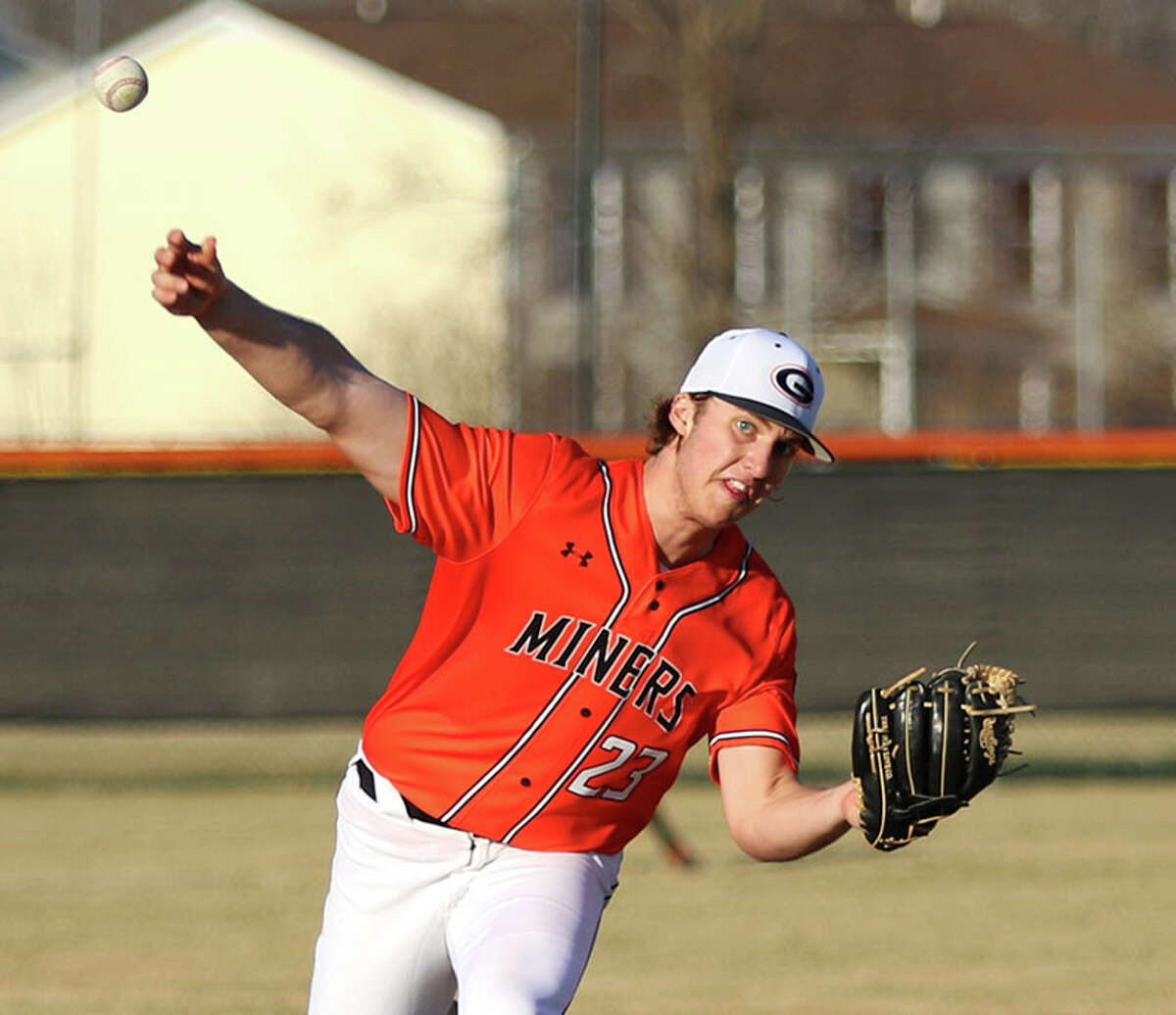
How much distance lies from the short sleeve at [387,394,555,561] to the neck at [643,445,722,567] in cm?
21

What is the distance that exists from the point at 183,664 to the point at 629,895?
3.96 m

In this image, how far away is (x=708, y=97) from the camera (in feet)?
93.4

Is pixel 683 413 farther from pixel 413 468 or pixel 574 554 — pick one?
pixel 413 468

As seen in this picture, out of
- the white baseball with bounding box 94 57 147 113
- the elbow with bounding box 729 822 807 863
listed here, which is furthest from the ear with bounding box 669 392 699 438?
the white baseball with bounding box 94 57 147 113

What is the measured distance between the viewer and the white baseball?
4.60 metres

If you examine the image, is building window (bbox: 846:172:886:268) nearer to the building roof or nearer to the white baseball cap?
the building roof

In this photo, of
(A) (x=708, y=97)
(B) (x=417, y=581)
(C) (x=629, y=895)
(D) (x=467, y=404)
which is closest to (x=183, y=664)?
(B) (x=417, y=581)

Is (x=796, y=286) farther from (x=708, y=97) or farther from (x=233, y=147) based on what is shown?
(x=233, y=147)

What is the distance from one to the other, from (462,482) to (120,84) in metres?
1.22

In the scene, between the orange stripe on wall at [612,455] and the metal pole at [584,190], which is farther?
the metal pole at [584,190]

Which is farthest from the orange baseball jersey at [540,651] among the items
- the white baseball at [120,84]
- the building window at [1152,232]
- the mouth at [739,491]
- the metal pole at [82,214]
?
the building window at [1152,232]

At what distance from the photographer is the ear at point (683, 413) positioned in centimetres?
415

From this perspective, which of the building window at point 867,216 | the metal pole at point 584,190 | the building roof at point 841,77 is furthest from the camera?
the building window at point 867,216

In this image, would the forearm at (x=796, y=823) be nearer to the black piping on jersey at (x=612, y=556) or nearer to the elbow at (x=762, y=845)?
the elbow at (x=762, y=845)
